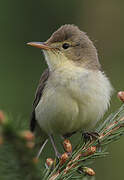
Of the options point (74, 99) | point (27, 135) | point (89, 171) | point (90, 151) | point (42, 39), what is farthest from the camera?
point (42, 39)

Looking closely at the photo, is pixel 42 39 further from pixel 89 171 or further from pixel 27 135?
pixel 27 135

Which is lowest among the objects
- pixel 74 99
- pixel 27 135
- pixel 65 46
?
pixel 74 99

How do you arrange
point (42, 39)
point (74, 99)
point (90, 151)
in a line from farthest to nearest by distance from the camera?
1. point (42, 39)
2. point (74, 99)
3. point (90, 151)

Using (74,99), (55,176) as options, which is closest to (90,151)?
(55,176)

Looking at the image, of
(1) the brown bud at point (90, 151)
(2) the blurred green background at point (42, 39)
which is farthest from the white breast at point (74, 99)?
(1) the brown bud at point (90, 151)

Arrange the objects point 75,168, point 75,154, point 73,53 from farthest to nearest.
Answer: point 73,53 < point 75,154 < point 75,168

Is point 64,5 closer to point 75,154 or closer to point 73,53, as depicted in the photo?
point 73,53

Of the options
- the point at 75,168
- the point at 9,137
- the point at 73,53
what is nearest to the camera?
the point at 9,137

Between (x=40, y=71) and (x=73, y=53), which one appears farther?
(x=40, y=71)

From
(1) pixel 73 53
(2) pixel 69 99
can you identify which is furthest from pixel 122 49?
(2) pixel 69 99
